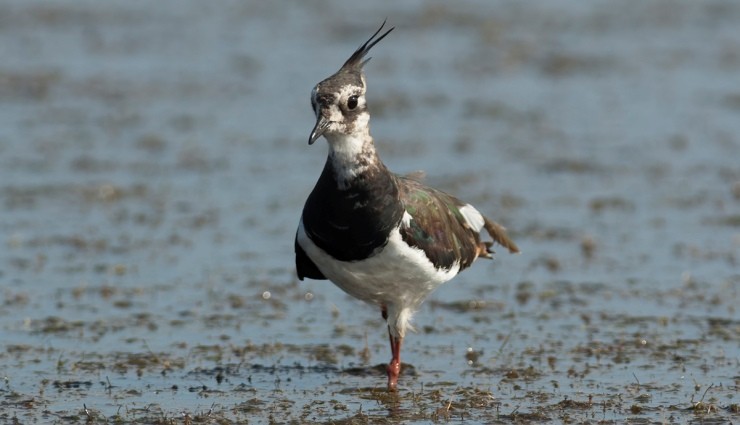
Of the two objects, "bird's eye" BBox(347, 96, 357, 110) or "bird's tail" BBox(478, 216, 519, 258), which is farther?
"bird's tail" BBox(478, 216, 519, 258)

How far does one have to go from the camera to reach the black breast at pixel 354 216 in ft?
23.0

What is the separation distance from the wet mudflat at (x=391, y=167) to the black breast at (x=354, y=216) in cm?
94

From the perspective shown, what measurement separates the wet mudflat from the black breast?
0.94 m

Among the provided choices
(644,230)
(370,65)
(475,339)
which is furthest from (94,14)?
(475,339)

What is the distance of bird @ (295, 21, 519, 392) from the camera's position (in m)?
7.00

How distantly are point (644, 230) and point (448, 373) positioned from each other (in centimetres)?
359

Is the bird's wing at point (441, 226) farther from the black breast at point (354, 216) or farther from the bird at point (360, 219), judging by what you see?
the black breast at point (354, 216)

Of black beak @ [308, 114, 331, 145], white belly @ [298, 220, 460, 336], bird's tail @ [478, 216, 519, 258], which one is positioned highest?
black beak @ [308, 114, 331, 145]

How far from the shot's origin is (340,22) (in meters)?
18.6

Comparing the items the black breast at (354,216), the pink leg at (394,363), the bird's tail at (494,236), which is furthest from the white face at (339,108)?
the bird's tail at (494,236)

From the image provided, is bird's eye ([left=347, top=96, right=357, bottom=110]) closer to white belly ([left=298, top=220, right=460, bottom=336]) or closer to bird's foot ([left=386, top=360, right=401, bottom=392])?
white belly ([left=298, top=220, right=460, bottom=336])

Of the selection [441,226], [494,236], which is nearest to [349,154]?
[441,226]

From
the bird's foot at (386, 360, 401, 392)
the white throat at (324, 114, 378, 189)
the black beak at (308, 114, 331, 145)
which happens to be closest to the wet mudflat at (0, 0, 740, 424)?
the bird's foot at (386, 360, 401, 392)

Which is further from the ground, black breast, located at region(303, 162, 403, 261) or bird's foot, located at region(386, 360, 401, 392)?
black breast, located at region(303, 162, 403, 261)
